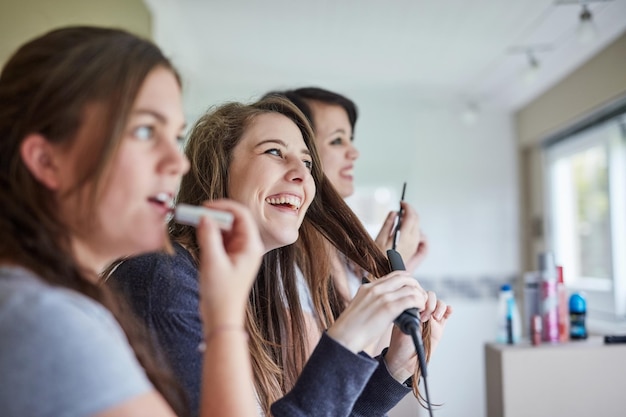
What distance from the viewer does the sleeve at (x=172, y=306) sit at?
0.82m

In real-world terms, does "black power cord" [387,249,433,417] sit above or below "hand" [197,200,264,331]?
below

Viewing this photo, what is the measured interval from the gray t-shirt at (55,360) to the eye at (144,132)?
0.55ft

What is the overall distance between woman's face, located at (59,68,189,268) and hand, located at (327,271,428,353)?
0.29 meters

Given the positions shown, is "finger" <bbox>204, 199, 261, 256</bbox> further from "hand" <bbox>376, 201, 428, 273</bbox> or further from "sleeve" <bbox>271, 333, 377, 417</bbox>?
"hand" <bbox>376, 201, 428, 273</bbox>

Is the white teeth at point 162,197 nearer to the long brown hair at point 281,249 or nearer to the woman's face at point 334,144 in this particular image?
the long brown hair at point 281,249

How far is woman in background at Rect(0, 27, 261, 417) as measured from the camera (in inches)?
19.3

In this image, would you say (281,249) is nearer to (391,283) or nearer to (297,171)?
(297,171)

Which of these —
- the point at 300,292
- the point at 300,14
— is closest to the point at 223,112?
the point at 300,292

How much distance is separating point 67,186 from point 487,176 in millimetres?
3877

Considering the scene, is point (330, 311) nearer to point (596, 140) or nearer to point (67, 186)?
point (67, 186)

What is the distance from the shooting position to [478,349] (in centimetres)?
403

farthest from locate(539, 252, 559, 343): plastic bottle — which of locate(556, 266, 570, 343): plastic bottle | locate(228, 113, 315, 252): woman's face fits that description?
locate(228, 113, 315, 252): woman's face

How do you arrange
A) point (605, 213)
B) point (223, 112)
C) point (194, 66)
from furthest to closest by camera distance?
1. point (194, 66)
2. point (605, 213)
3. point (223, 112)

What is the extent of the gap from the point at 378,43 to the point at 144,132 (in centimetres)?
267
